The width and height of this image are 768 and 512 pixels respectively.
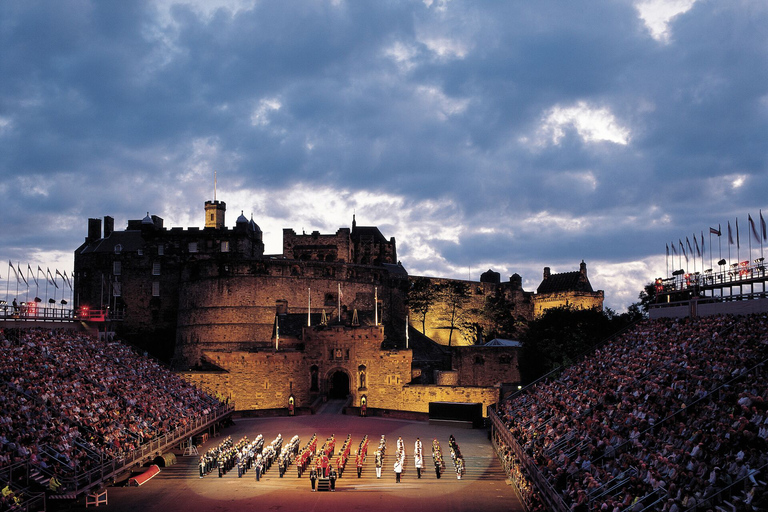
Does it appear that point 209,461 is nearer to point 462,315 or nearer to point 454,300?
point 454,300

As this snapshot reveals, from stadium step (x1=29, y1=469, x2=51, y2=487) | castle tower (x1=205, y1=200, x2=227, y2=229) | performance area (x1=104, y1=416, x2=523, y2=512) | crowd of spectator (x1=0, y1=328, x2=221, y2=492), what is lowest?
performance area (x1=104, y1=416, x2=523, y2=512)

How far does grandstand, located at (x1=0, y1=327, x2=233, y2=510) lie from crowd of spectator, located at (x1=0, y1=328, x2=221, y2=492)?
0.15 ft

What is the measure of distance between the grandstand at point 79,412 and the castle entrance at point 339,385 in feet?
38.4

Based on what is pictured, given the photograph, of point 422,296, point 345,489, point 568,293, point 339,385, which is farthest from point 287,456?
point 568,293

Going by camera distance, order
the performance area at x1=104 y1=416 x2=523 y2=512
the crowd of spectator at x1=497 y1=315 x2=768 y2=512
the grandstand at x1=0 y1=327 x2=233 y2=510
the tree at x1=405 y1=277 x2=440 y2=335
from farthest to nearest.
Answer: the tree at x1=405 y1=277 x2=440 y2=335 < the performance area at x1=104 y1=416 x2=523 y2=512 < the grandstand at x1=0 y1=327 x2=233 y2=510 < the crowd of spectator at x1=497 y1=315 x2=768 y2=512

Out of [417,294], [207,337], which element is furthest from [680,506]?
[417,294]

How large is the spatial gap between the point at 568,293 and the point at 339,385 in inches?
1363

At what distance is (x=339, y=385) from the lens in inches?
2060

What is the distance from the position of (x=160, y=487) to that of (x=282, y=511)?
Result: 655cm

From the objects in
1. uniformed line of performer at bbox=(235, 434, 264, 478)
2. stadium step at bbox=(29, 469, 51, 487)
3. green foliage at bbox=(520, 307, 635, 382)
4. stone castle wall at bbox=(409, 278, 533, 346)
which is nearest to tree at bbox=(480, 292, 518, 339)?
stone castle wall at bbox=(409, 278, 533, 346)

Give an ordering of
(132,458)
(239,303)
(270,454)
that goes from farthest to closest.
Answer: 1. (239,303)
2. (270,454)
3. (132,458)

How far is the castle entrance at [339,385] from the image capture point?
170 ft

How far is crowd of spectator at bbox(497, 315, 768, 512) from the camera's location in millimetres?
16000

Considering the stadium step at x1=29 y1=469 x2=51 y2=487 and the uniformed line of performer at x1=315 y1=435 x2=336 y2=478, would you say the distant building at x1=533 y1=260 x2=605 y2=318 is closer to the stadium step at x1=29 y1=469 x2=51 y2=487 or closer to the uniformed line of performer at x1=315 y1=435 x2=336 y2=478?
the uniformed line of performer at x1=315 y1=435 x2=336 y2=478
